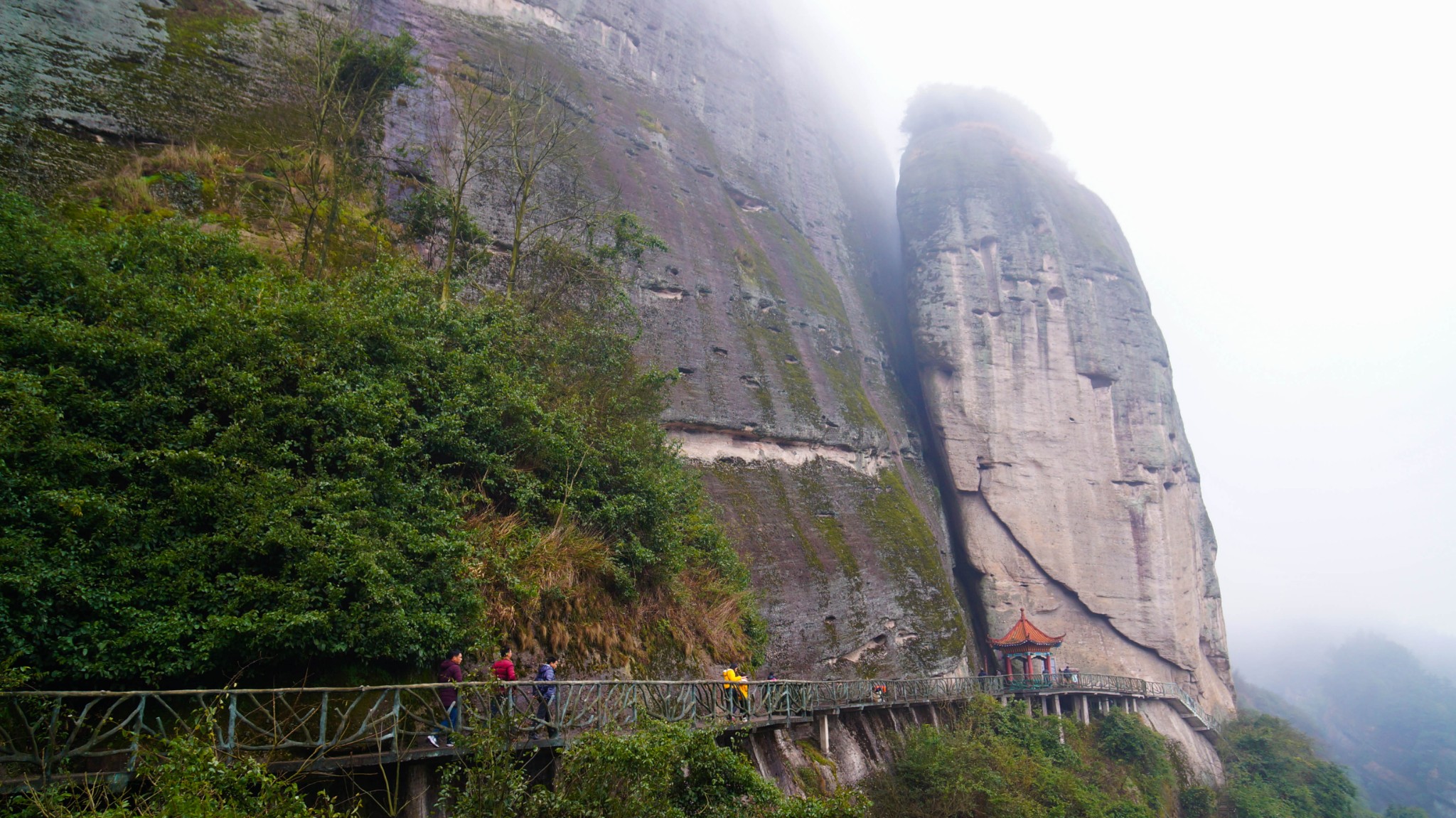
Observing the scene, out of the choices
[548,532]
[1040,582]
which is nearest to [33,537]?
[548,532]

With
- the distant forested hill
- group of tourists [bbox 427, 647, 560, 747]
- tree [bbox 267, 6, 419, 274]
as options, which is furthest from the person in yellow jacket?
the distant forested hill

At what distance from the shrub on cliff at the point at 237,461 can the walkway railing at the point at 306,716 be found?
421 mm

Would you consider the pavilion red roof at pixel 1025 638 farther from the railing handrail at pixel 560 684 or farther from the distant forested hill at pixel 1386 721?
the distant forested hill at pixel 1386 721

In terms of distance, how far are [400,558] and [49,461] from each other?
3.35 meters

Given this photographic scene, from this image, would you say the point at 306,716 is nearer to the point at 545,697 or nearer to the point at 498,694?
the point at 498,694

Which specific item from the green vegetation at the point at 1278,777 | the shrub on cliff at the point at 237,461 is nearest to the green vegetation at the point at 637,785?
the shrub on cliff at the point at 237,461

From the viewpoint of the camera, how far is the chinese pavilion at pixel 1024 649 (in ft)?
92.2

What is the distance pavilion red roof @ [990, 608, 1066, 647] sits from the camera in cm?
2812

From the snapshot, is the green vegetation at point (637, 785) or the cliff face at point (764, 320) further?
the cliff face at point (764, 320)

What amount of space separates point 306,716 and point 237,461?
2.96m

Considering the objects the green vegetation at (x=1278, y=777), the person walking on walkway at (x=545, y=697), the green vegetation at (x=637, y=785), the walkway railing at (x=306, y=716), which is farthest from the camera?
the green vegetation at (x=1278, y=777)

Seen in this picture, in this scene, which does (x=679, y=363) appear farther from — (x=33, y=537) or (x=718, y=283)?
(x=33, y=537)

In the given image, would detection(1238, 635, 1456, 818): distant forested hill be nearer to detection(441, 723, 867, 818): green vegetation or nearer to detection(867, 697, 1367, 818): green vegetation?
detection(867, 697, 1367, 818): green vegetation

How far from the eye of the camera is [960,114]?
156ft
